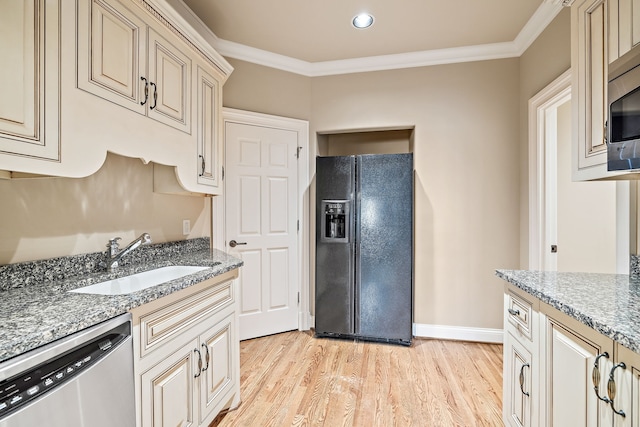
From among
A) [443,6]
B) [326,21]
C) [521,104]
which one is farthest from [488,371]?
[326,21]

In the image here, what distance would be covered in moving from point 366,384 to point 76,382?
1860 millimetres

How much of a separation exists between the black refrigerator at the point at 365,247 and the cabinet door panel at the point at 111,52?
1.75m

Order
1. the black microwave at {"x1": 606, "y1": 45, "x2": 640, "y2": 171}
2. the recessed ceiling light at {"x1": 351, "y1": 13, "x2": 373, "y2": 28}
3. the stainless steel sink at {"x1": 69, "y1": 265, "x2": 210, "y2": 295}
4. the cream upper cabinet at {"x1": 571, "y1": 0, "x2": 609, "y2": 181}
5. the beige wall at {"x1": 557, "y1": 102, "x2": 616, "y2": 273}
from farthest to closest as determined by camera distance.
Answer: the beige wall at {"x1": 557, "y1": 102, "x2": 616, "y2": 273}
the recessed ceiling light at {"x1": 351, "y1": 13, "x2": 373, "y2": 28}
the stainless steel sink at {"x1": 69, "y1": 265, "x2": 210, "y2": 295}
the cream upper cabinet at {"x1": 571, "y1": 0, "x2": 609, "y2": 181}
the black microwave at {"x1": 606, "y1": 45, "x2": 640, "y2": 171}

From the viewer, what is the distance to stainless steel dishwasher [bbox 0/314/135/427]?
770 millimetres

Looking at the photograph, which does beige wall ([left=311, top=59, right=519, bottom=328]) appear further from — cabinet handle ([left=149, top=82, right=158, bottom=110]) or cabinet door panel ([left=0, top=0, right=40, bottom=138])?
cabinet door panel ([left=0, top=0, right=40, bottom=138])

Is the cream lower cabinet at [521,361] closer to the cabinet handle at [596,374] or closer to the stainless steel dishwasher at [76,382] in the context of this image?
the cabinet handle at [596,374]

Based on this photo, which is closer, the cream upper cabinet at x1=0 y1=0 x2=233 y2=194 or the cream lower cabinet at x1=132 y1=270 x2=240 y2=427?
the cream upper cabinet at x1=0 y1=0 x2=233 y2=194

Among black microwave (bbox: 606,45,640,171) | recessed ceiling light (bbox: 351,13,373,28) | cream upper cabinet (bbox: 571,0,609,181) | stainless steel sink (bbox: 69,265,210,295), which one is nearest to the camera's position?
black microwave (bbox: 606,45,640,171)

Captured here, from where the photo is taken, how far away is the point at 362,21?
2.57 meters

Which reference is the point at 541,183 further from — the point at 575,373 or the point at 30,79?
the point at 30,79

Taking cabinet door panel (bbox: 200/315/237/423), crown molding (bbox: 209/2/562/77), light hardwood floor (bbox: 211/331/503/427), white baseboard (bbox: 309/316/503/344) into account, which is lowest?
light hardwood floor (bbox: 211/331/503/427)

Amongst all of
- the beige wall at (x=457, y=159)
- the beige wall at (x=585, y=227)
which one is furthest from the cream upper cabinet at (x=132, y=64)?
the beige wall at (x=585, y=227)

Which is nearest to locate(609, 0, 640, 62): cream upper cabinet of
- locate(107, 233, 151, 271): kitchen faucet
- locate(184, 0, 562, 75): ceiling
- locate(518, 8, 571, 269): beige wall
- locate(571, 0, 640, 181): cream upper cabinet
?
locate(571, 0, 640, 181): cream upper cabinet

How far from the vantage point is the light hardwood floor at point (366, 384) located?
191 centimetres
